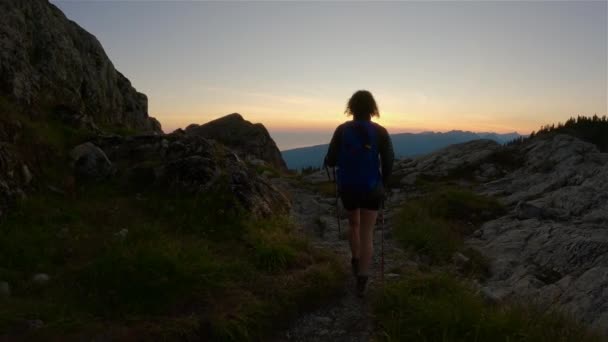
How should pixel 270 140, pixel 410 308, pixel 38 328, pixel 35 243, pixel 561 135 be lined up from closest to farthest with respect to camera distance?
pixel 38 328, pixel 410 308, pixel 35 243, pixel 561 135, pixel 270 140

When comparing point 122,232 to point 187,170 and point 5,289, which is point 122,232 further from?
point 187,170

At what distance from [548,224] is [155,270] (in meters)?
11.1

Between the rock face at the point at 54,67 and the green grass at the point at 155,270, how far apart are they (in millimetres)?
4261

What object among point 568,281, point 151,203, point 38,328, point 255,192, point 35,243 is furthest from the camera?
point 255,192

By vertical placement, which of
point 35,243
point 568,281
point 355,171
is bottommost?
point 568,281

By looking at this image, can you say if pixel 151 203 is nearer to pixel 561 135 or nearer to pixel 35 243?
pixel 35 243

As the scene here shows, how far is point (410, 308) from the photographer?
6.07 metres

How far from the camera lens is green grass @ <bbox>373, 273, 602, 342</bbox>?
5.14 meters

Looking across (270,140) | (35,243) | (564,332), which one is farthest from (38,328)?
(270,140)

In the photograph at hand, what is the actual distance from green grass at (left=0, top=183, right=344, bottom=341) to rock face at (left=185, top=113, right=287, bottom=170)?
109ft

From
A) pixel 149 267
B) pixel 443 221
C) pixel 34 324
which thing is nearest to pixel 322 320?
pixel 149 267

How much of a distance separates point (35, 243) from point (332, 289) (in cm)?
514

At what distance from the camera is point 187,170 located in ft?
33.4

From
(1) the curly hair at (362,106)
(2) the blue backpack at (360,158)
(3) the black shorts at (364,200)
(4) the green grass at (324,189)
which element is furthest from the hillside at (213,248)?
(4) the green grass at (324,189)
